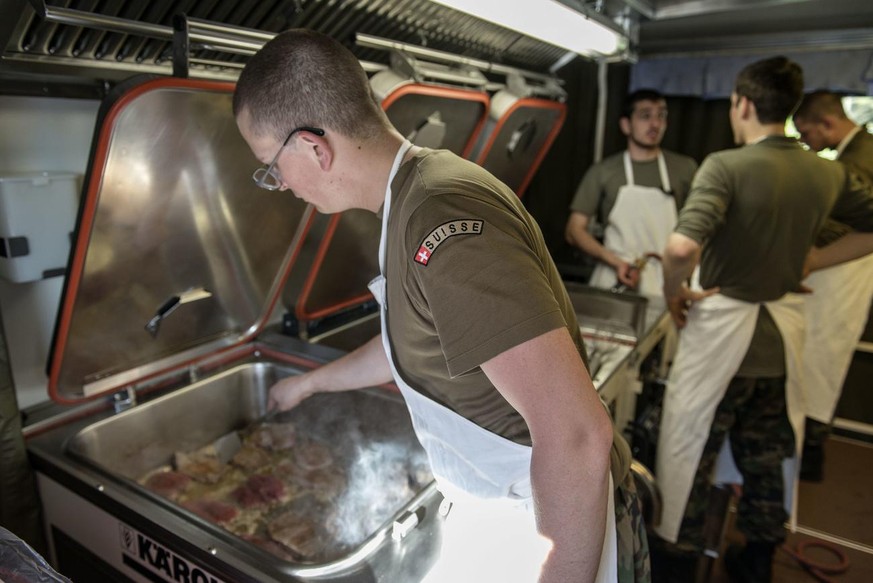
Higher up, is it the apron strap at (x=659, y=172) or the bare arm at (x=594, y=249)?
the apron strap at (x=659, y=172)

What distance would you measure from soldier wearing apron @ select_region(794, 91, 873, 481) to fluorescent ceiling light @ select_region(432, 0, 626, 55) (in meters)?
1.18

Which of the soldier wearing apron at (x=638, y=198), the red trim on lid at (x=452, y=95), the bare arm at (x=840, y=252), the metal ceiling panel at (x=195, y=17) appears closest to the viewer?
the metal ceiling panel at (x=195, y=17)

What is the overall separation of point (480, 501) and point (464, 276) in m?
0.54

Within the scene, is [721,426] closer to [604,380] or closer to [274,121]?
[604,380]

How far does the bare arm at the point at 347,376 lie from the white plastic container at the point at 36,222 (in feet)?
2.15

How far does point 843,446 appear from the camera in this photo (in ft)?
11.8

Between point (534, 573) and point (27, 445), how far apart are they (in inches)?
49.2

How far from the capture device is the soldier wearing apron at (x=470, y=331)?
810mm

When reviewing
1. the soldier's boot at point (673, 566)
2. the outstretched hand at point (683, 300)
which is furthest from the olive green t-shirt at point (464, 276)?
the soldier's boot at point (673, 566)

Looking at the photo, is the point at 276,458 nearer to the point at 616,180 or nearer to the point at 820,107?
the point at 616,180

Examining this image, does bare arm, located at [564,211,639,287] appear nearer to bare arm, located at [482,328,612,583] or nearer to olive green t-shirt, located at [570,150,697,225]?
olive green t-shirt, located at [570,150,697,225]

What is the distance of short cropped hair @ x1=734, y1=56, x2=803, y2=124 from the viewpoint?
2072mm

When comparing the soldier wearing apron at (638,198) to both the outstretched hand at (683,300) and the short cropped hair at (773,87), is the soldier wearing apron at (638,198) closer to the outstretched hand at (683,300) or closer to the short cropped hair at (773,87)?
the outstretched hand at (683,300)

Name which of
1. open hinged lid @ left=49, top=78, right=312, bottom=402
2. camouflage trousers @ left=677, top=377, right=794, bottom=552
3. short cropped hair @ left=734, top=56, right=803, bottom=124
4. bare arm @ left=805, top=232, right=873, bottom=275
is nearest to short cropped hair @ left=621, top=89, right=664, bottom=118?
short cropped hair @ left=734, top=56, right=803, bottom=124
